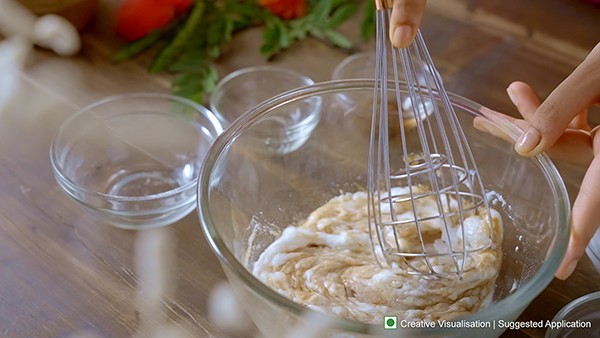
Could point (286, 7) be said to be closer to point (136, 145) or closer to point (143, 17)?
point (143, 17)

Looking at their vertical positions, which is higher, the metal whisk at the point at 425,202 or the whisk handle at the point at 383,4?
the whisk handle at the point at 383,4

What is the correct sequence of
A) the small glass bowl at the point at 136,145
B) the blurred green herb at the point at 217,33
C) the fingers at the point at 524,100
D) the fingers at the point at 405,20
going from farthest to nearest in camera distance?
the blurred green herb at the point at 217,33
the small glass bowl at the point at 136,145
the fingers at the point at 524,100
the fingers at the point at 405,20

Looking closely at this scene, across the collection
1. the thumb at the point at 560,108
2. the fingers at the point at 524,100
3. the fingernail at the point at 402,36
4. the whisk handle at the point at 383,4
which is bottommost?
the fingers at the point at 524,100

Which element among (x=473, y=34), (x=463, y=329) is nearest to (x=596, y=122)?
(x=473, y=34)

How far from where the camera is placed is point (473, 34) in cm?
110

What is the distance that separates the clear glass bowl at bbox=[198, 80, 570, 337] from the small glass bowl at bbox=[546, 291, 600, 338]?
6 centimetres

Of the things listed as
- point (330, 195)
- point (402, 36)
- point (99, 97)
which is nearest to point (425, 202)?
point (330, 195)

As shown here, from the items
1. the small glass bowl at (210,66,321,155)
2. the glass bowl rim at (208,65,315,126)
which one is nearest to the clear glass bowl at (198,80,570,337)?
the small glass bowl at (210,66,321,155)

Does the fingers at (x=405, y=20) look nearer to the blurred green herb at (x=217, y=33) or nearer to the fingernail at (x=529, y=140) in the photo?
the fingernail at (x=529, y=140)

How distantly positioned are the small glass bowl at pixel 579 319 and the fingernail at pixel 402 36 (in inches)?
12.9

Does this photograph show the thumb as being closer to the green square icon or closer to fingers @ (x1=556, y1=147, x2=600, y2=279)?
fingers @ (x1=556, y1=147, x2=600, y2=279)

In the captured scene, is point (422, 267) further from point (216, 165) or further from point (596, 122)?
point (596, 122)

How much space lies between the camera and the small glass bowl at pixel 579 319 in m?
0.69

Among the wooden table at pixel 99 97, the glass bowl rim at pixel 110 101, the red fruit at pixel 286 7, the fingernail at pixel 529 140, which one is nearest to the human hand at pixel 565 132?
the fingernail at pixel 529 140
